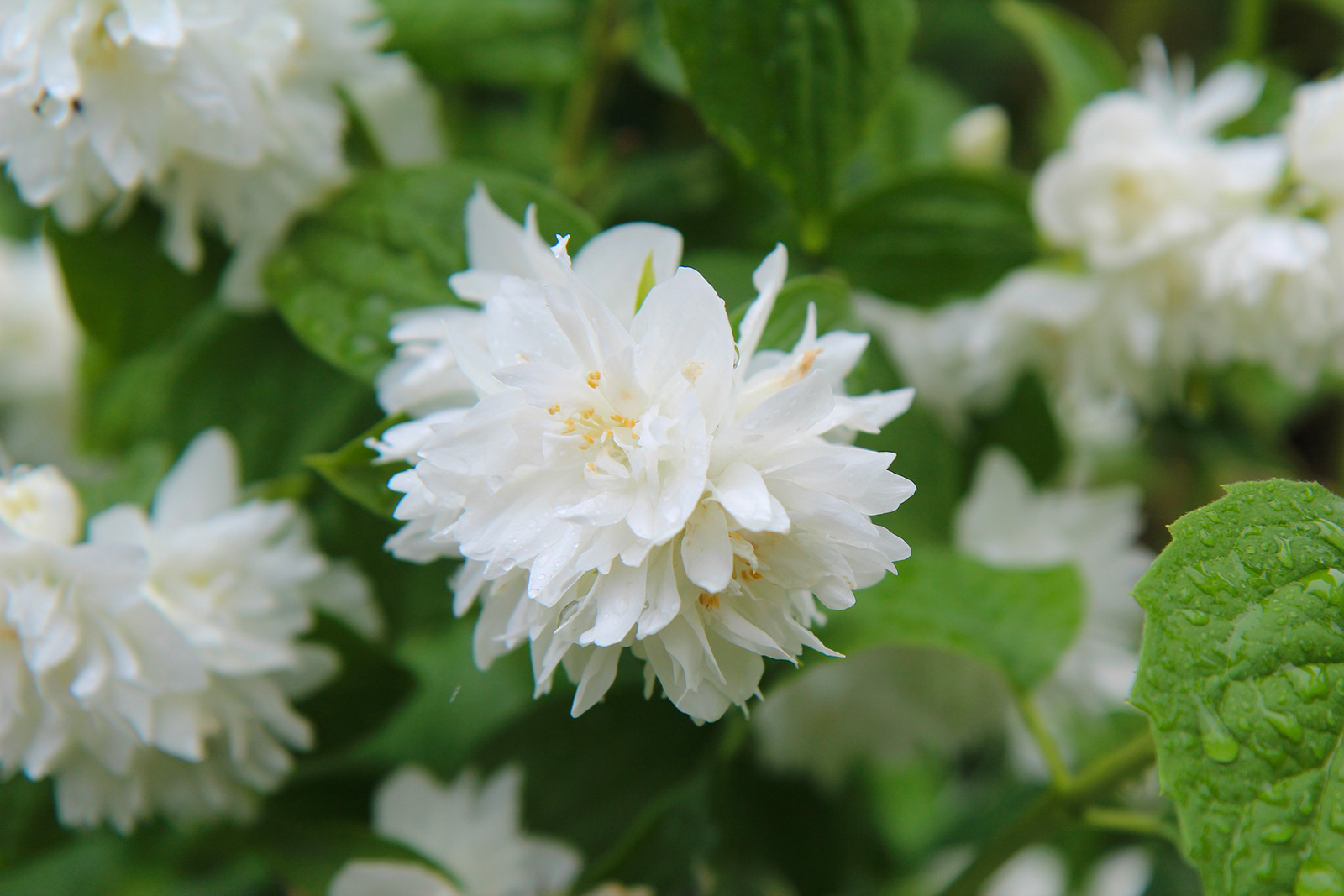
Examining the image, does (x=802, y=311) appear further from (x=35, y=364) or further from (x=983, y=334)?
(x=35, y=364)

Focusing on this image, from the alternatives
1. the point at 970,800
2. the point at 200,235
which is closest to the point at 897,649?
the point at 970,800

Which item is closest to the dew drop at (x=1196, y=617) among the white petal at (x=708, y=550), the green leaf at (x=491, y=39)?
the white petal at (x=708, y=550)

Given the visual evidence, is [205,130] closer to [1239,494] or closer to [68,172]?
[68,172]

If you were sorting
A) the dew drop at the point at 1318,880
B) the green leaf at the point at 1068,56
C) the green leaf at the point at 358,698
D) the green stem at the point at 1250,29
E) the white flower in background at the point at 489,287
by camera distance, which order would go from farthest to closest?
the green stem at the point at 1250,29 → the green leaf at the point at 1068,56 → the green leaf at the point at 358,698 → the white flower in background at the point at 489,287 → the dew drop at the point at 1318,880

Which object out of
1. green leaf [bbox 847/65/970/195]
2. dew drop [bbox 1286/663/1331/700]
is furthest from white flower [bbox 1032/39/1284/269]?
dew drop [bbox 1286/663/1331/700]

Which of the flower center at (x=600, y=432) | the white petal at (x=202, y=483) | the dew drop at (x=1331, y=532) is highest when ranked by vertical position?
the flower center at (x=600, y=432)

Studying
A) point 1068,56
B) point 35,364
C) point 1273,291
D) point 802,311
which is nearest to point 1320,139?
point 1273,291

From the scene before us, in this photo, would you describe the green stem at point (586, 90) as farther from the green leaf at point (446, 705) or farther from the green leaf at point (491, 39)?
the green leaf at point (446, 705)
